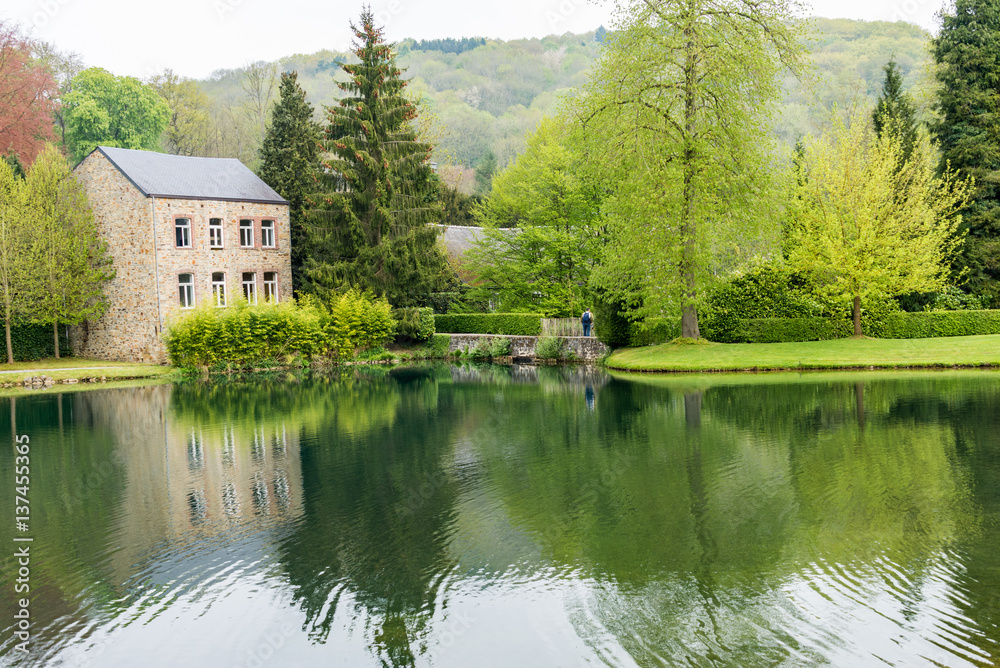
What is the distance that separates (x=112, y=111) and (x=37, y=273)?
2405 cm

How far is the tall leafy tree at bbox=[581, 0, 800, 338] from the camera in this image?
963 inches

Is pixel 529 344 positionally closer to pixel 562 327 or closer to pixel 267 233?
pixel 562 327

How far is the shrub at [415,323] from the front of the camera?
34.2 metres

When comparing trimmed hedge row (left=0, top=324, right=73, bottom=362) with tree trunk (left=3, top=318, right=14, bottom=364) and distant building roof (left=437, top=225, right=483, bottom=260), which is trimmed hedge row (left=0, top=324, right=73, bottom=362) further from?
distant building roof (left=437, top=225, right=483, bottom=260)

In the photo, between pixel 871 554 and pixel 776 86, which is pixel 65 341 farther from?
pixel 871 554

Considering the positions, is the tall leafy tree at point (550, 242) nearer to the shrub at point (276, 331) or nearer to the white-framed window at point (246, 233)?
the shrub at point (276, 331)

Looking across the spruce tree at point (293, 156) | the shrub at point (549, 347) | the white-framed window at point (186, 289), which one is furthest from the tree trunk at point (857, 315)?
the white-framed window at point (186, 289)

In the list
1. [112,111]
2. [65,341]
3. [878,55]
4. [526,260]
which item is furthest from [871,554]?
[878,55]

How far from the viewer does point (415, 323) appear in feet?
113

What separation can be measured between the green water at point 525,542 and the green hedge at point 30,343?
19006 millimetres

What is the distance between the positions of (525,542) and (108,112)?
52.6 metres

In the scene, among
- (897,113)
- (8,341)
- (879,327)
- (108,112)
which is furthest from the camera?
(108,112)

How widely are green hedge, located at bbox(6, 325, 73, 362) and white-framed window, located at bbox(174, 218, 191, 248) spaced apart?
6869 mm

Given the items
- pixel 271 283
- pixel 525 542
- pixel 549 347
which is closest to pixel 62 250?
pixel 271 283
